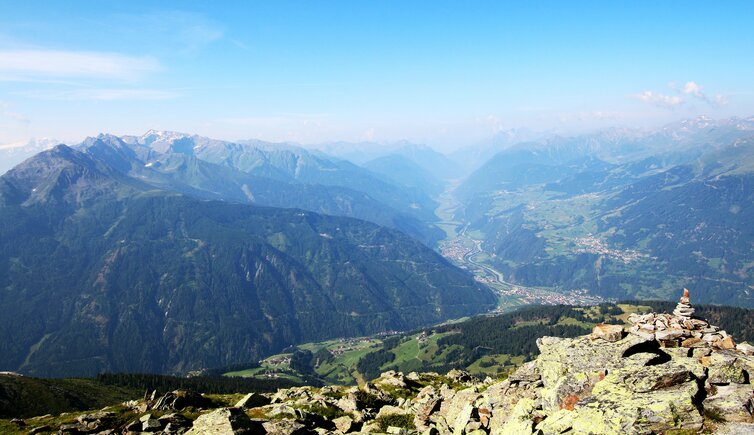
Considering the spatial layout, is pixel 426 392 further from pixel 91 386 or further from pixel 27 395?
pixel 91 386

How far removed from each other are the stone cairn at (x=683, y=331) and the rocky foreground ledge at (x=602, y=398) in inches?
2.7

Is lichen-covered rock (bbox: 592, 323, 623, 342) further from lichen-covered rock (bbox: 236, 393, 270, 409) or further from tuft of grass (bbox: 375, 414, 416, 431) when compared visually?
lichen-covered rock (bbox: 236, 393, 270, 409)

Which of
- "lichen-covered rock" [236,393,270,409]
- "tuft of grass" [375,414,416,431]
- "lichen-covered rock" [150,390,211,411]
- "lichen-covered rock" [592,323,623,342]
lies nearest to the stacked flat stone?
"lichen-covered rock" [592,323,623,342]

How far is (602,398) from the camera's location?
22.8 metres

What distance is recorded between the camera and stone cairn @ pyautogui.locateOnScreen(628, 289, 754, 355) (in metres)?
28.9

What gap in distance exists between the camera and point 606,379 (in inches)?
959

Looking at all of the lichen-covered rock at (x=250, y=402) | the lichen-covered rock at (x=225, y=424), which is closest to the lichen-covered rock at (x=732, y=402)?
the lichen-covered rock at (x=225, y=424)

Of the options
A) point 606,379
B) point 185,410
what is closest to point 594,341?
point 606,379

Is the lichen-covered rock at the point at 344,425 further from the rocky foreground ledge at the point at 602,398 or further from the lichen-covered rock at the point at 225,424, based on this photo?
the lichen-covered rock at the point at 225,424

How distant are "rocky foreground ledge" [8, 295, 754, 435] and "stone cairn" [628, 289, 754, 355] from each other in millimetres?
69

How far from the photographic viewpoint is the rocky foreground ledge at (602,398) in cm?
2098

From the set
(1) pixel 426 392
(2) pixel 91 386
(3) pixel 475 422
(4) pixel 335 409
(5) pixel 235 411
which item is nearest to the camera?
(3) pixel 475 422

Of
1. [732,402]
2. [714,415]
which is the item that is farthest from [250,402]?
[732,402]

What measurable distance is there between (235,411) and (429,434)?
54.3 ft
